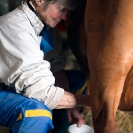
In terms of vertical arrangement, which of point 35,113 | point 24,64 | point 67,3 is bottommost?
point 35,113

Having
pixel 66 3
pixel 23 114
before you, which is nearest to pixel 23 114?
pixel 23 114

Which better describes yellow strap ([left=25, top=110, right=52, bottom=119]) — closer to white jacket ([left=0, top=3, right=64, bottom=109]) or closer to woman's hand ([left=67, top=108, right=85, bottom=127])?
white jacket ([left=0, top=3, right=64, bottom=109])

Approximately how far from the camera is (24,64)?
91 centimetres

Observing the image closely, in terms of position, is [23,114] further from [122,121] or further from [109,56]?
[122,121]

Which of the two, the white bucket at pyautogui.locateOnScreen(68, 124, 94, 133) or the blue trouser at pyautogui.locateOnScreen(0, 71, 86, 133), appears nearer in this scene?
the blue trouser at pyautogui.locateOnScreen(0, 71, 86, 133)

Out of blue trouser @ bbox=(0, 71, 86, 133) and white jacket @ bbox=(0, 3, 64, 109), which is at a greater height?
white jacket @ bbox=(0, 3, 64, 109)

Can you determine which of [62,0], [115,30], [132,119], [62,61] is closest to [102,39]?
[115,30]

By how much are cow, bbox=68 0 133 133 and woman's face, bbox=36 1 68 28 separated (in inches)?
5.8

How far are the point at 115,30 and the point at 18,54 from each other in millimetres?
305

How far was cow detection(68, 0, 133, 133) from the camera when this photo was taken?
0.79 metres

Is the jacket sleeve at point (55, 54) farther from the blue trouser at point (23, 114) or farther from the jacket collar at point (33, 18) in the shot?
the blue trouser at point (23, 114)

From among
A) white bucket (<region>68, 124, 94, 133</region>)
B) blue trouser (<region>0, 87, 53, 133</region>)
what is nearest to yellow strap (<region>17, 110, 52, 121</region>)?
blue trouser (<region>0, 87, 53, 133</region>)

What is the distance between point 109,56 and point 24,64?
0.26m

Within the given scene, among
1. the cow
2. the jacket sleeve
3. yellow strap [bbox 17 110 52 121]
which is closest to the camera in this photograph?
the cow
